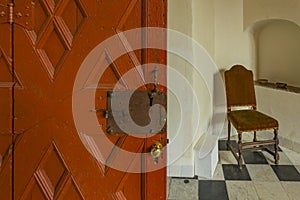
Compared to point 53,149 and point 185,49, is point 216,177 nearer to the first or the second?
point 185,49

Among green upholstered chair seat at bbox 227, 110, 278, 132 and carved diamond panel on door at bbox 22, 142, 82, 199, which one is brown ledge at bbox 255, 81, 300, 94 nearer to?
green upholstered chair seat at bbox 227, 110, 278, 132

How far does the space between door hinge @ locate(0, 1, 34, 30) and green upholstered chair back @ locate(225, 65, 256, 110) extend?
3047 millimetres

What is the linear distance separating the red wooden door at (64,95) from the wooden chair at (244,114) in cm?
250

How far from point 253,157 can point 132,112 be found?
3041mm

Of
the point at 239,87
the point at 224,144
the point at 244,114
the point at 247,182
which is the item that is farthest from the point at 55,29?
the point at 224,144

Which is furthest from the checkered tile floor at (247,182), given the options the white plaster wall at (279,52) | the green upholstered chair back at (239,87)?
the white plaster wall at (279,52)

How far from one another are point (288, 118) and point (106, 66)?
3.58 m

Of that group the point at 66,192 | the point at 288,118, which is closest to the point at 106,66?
the point at 66,192

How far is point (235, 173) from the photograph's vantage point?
3.52 m

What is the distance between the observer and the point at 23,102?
4.04 ft

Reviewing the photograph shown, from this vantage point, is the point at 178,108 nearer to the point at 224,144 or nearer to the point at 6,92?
Answer: the point at 224,144

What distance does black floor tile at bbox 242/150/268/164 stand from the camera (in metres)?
3.84

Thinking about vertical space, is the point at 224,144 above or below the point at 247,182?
above

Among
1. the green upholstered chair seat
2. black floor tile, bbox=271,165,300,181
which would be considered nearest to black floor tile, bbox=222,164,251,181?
black floor tile, bbox=271,165,300,181
